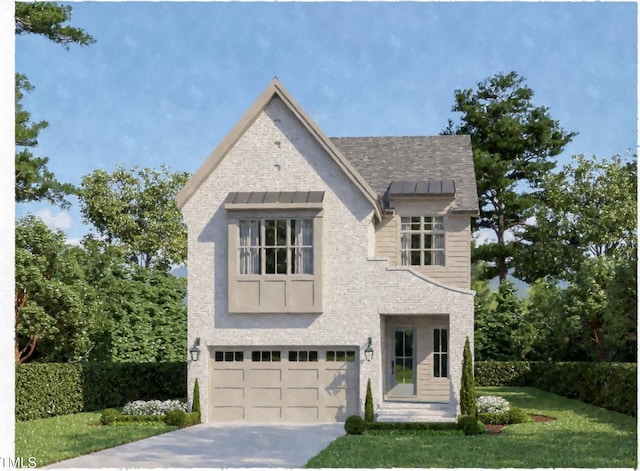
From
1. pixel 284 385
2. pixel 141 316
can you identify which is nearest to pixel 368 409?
pixel 284 385

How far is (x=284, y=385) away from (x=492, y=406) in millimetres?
6151

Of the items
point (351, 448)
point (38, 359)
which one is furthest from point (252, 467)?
point (38, 359)

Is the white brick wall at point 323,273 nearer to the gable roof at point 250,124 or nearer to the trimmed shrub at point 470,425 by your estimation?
the gable roof at point 250,124

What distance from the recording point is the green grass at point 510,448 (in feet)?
64.6

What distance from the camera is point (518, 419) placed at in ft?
91.4

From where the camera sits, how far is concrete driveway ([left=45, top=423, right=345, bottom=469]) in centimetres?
2016

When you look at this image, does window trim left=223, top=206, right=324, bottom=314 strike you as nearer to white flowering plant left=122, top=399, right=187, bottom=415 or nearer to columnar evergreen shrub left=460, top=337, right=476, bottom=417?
white flowering plant left=122, top=399, right=187, bottom=415

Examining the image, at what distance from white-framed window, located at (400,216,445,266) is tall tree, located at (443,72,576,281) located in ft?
56.9

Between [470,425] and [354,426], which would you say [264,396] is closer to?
[354,426]

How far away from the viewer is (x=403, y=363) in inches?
1262

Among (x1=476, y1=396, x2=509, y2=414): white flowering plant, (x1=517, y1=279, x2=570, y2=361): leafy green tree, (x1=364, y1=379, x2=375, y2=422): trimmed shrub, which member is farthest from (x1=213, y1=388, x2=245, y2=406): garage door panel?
(x1=517, y1=279, x2=570, y2=361): leafy green tree

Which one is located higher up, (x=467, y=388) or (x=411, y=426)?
(x=467, y=388)

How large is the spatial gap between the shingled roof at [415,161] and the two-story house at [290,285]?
10.6 ft

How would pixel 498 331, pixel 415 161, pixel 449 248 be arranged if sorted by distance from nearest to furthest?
1. pixel 449 248
2. pixel 415 161
3. pixel 498 331
